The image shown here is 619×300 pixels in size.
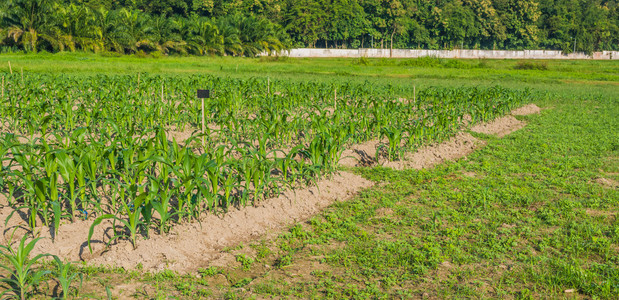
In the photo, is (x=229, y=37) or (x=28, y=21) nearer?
(x=28, y=21)

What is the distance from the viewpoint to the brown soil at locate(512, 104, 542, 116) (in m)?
16.8

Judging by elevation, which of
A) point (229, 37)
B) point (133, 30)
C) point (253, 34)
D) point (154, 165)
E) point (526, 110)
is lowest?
point (526, 110)

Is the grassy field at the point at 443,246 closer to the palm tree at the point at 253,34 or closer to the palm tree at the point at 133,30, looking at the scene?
the palm tree at the point at 133,30

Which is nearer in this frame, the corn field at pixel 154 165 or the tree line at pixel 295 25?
the corn field at pixel 154 165

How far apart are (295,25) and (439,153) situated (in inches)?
3274

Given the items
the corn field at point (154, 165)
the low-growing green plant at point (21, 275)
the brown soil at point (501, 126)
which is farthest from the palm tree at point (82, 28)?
the low-growing green plant at point (21, 275)

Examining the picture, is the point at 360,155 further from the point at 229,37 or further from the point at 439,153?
the point at 229,37

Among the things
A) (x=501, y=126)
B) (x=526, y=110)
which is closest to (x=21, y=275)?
(x=501, y=126)

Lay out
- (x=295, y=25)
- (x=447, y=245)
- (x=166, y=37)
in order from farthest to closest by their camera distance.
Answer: (x=295, y=25) → (x=166, y=37) → (x=447, y=245)

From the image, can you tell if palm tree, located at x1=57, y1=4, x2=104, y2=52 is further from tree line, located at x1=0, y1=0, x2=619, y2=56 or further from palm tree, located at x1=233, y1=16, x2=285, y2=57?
palm tree, located at x1=233, y1=16, x2=285, y2=57

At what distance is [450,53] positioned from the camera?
9312cm

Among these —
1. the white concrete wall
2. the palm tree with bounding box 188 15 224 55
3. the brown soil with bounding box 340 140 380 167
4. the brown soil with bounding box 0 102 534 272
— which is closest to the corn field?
the brown soil with bounding box 0 102 534 272

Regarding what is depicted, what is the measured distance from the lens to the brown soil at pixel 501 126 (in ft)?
41.9

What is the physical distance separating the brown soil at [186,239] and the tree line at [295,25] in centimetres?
4518
